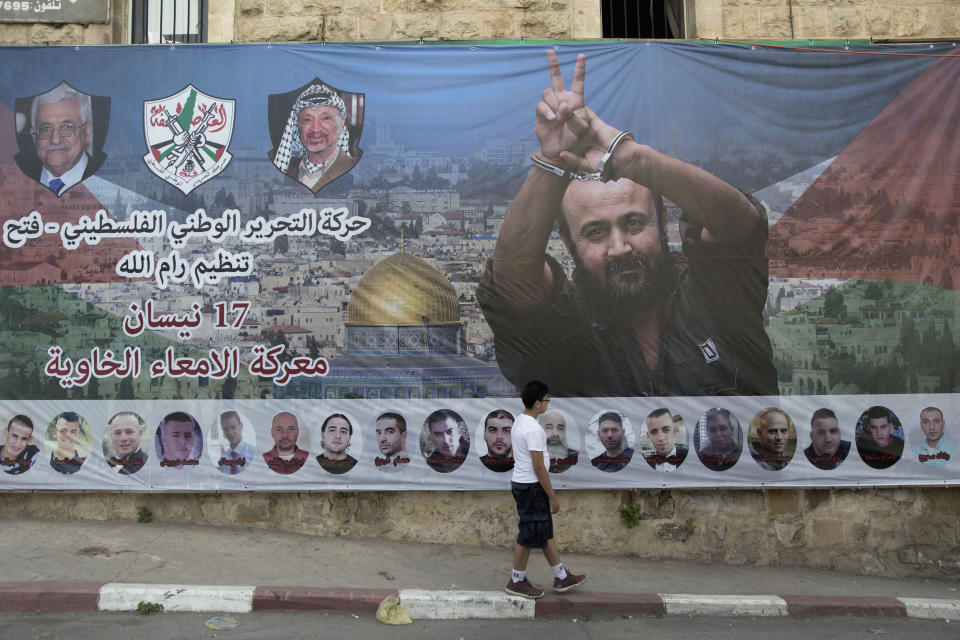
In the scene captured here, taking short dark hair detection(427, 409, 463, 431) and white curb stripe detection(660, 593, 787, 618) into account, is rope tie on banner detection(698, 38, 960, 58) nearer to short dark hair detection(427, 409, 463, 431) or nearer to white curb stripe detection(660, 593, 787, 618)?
short dark hair detection(427, 409, 463, 431)

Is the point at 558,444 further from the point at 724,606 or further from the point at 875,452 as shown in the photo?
the point at 875,452

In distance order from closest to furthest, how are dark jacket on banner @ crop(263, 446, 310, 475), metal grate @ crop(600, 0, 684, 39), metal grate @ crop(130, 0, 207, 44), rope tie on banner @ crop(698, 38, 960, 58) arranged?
dark jacket on banner @ crop(263, 446, 310, 475) → rope tie on banner @ crop(698, 38, 960, 58) → metal grate @ crop(130, 0, 207, 44) → metal grate @ crop(600, 0, 684, 39)

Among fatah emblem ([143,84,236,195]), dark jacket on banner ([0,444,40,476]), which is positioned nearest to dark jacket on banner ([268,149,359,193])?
fatah emblem ([143,84,236,195])

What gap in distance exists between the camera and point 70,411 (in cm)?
596

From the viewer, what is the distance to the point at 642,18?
7117mm

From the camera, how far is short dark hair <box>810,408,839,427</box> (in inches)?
238

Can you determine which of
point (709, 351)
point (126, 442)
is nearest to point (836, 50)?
point (709, 351)

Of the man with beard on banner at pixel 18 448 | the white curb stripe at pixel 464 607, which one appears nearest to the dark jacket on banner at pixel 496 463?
the white curb stripe at pixel 464 607

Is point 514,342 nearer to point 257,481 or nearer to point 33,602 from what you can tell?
point 257,481

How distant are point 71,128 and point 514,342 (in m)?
4.52

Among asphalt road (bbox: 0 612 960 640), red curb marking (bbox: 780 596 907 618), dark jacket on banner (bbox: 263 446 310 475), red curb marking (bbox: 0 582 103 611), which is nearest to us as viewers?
asphalt road (bbox: 0 612 960 640)

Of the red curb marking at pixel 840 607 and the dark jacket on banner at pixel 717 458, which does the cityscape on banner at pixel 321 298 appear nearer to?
the dark jacket on banner at pixel 717 458

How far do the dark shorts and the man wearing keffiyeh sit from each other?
10.9 ft

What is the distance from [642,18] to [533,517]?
5391mm
